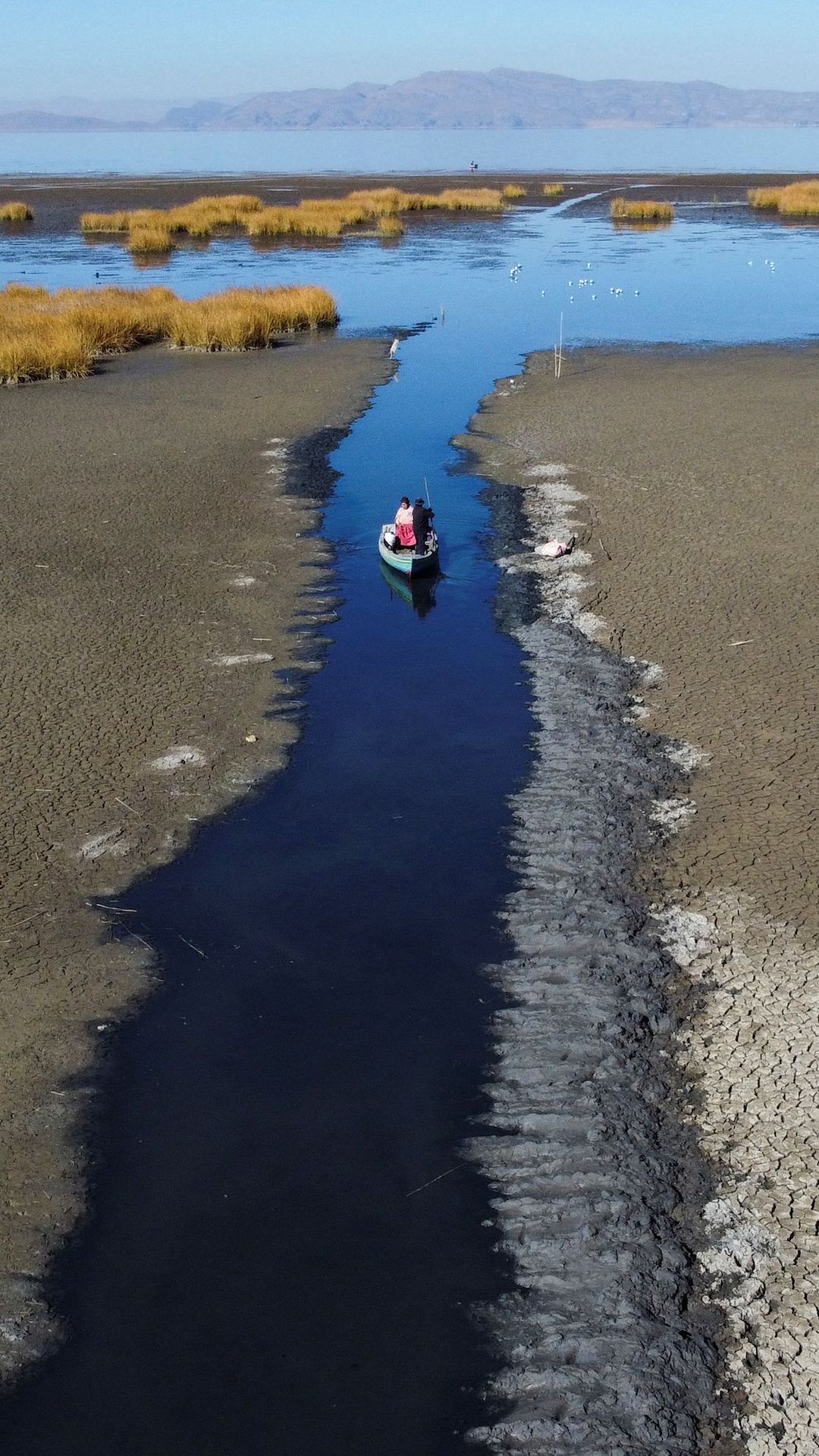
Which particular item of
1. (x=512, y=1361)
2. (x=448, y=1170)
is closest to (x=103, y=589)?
(x=448, y=1170)

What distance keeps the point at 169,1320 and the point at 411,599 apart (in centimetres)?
932

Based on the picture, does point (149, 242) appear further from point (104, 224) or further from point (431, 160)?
point (431, 160)

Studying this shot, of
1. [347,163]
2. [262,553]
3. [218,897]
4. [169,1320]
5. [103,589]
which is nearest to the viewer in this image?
[169,1320]

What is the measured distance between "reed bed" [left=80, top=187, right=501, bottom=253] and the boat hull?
133 ft

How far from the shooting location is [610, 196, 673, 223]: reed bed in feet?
204

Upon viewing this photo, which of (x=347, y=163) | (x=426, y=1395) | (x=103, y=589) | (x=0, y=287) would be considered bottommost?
(x=426, y=1395)

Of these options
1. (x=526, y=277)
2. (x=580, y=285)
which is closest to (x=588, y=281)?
(x=580, y=285)

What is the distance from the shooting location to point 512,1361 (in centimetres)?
497

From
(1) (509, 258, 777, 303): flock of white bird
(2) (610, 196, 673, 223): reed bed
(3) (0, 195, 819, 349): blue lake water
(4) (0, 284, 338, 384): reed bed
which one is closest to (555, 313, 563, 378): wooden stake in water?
(3) (0, 195, 819, 349): blue lake water

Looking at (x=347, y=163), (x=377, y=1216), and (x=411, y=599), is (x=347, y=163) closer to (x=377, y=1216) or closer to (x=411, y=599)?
(x=411, y=599)

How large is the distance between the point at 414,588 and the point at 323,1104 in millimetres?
8277

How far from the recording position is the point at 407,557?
13531 millimetres

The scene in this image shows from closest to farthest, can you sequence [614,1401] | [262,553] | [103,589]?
[614,1401]
[103,589]
[262,553]

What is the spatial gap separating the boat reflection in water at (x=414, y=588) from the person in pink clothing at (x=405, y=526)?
0.37 metres
